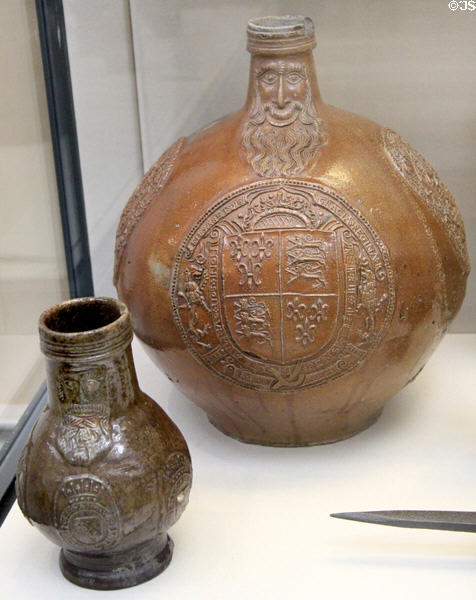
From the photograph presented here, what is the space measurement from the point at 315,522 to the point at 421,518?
8.1 inches

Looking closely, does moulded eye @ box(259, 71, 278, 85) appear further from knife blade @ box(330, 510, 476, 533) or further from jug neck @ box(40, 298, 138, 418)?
knife blade @ box(330, 510, 476, 533)

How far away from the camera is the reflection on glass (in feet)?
6.46

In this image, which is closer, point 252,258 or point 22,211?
point 252,258

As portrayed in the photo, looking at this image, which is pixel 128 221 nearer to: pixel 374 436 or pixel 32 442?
pixel 32 442

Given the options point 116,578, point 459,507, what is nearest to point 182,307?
point 116,578

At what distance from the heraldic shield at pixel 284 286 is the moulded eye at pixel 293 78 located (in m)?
0.29

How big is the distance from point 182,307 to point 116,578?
44 cm

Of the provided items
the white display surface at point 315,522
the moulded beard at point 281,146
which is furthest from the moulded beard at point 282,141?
the white display surface at point 315,522

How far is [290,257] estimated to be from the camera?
4.88ft

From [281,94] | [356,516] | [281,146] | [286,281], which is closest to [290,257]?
[286,281]

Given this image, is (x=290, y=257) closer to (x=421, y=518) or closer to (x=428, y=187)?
(x=428, y=187)

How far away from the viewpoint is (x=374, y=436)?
5.81 ft

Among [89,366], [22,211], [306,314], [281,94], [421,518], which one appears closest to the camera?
[89,366]

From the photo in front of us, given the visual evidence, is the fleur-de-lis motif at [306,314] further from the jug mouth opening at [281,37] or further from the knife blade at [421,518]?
the jug mouth opening at [281,37]
